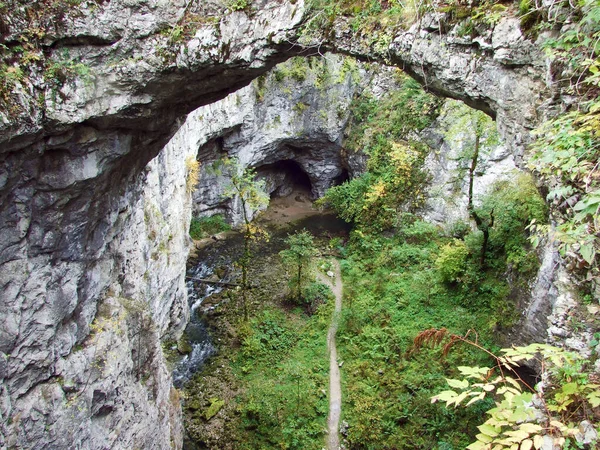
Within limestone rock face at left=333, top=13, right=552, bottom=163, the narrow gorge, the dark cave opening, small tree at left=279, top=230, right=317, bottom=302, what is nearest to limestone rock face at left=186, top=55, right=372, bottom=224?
the dark cave opening

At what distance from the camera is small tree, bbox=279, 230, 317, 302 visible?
661 inches

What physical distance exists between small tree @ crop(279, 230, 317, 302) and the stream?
336cm

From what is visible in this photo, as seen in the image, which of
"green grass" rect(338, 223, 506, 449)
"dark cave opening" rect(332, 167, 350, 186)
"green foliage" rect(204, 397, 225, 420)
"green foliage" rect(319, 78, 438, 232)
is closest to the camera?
"green grass" rect(338, 223, 506, 449)

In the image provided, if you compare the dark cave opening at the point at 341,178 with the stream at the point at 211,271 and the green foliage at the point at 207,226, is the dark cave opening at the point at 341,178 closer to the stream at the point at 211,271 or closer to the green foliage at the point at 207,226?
the stream at the point at 211,271

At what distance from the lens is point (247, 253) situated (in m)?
16.0

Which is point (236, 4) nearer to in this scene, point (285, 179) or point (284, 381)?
point (284, 381)

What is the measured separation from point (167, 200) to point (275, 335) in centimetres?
663

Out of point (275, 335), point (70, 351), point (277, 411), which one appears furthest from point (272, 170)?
point (70, 351)

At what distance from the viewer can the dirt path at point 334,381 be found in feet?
39.7

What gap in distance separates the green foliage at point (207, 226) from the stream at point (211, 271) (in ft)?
2.34

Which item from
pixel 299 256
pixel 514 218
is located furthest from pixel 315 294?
pixel 514 218

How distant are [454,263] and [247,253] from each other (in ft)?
25.8

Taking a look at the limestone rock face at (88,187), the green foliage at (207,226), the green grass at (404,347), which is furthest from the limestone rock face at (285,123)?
the limestone rock face at (88,187)

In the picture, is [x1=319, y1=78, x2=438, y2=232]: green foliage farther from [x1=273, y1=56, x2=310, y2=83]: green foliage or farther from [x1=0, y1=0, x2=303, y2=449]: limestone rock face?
[x1=0, y1=0, x2=303, y2=449]: limestone rock face
